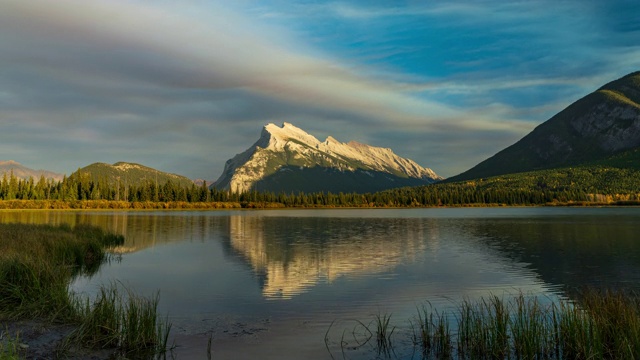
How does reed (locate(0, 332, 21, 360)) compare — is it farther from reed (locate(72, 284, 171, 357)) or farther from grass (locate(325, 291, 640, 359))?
grass (locate(325, 291, 640, 359))

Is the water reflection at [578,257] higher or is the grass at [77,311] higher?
the grass at [77,311]

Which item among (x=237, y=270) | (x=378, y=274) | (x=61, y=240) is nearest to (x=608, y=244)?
(x=378, y=274)

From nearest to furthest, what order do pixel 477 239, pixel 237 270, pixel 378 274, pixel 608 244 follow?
pixel 378 274 < pixel 237 270 < pixel 608 244 < pixel 477 239

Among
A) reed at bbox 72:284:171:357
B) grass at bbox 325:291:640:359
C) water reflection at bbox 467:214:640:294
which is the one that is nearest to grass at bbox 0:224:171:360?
reed at bbox 72:284:171:357

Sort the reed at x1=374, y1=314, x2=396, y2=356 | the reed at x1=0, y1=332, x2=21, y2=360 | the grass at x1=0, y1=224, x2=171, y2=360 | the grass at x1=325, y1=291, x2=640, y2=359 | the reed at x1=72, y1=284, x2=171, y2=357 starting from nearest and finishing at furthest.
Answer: the reed at x1=0, y1=332, x2=21, y2=360, the grass at x1=325, y1=291, x2=640, y2=359, the reed at x1=72, y1=284, x2=171, y2=357, the grass at x1=0, y1=224, x2=171, y2=360, the reed at x1=374, y1=314, x2=396, y2=356

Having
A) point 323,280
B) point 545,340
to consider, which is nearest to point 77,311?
point 323,280

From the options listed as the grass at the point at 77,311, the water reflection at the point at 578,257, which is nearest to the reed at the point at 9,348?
the grass at the point at 77,311

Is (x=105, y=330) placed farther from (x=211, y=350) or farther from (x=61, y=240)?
(x=61, y=240)

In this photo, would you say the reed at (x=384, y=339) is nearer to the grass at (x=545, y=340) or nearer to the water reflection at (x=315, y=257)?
the grass at (x=545, y=340)

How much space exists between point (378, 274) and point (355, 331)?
16414mm

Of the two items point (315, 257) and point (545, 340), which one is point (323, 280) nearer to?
point (315, 257)

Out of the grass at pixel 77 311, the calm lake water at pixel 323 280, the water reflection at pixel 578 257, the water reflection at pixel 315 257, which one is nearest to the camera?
the grass at pixel 77 311

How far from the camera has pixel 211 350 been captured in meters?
17.7

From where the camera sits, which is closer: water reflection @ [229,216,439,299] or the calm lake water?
the calm lake water
